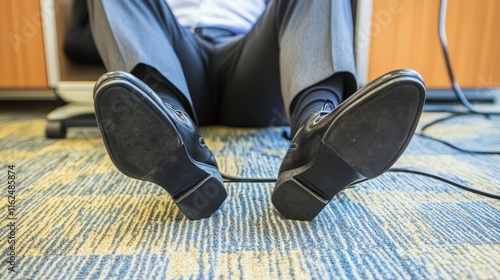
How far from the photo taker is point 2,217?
492mm

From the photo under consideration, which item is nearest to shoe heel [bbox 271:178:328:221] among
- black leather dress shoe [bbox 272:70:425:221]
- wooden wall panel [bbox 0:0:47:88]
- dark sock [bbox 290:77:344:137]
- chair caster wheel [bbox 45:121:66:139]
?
black leather dress shoe [bbox 272:70:425:221]

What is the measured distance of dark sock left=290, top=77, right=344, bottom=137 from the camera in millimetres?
535

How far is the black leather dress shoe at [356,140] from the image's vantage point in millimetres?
373

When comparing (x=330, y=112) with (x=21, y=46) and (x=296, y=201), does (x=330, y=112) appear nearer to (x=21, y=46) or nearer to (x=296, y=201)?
(x=296, y=201)

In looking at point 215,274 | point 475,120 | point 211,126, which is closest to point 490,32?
point 475,120

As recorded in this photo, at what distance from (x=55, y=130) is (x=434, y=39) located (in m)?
1.24

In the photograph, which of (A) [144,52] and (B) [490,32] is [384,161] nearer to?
(A) [144,52]

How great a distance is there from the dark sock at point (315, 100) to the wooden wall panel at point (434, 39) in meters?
0.92

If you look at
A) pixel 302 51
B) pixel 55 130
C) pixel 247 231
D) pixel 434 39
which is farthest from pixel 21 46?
pixel 434 39

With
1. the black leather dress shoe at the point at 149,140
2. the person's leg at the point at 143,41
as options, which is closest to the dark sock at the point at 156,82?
the person's leg at the point at 143,41

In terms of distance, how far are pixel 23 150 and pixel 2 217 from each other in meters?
0.42

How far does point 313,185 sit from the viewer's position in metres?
0.43

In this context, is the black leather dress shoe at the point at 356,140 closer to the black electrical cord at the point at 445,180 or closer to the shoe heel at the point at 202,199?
the shoe heel at the point at 202,199

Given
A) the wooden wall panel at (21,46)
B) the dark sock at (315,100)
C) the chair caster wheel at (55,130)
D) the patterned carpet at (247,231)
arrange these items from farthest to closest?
the wooden wall panel at (21,46), the chair caster wheel at (55,130), the dark sock at (315,100), the patterned carpet at (247,231)
